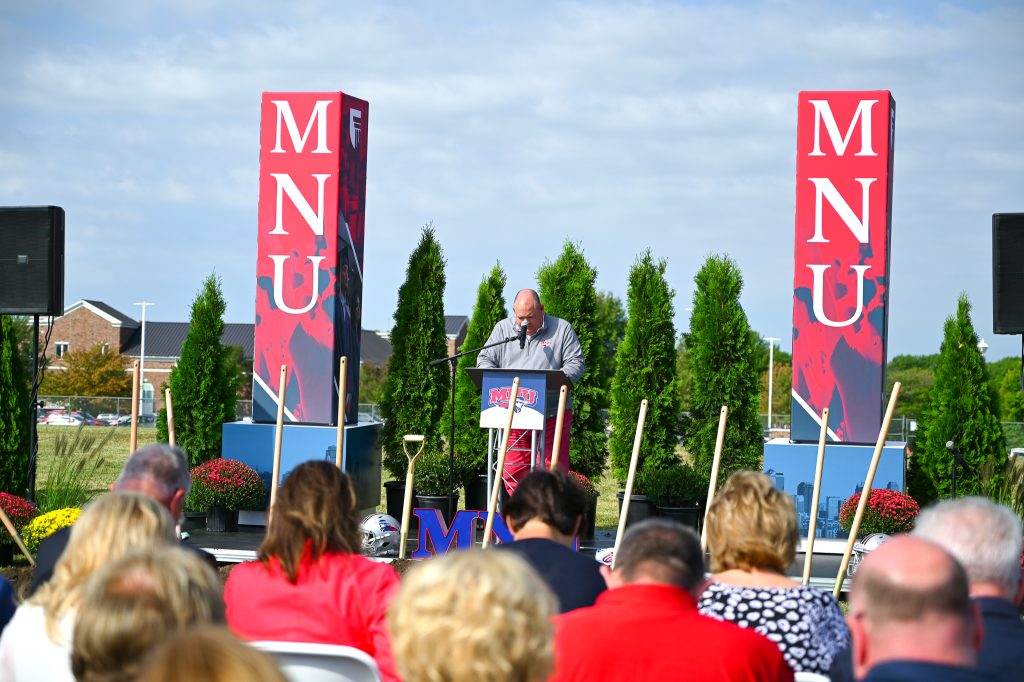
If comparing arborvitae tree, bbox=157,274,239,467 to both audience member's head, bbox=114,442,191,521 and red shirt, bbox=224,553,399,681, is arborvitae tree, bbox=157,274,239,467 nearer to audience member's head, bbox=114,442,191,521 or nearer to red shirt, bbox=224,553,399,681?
audience member's head, bbox=114,442,191,521

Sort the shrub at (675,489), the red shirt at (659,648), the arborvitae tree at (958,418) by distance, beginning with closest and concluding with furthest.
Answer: the red shirt at (659,648) < the shrub at (675,489) < the arborvitae tree at (958,418)

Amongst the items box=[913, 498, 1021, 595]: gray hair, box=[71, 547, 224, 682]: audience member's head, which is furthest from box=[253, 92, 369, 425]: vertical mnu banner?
box=[71, 547, 224, 682]: audience member's head

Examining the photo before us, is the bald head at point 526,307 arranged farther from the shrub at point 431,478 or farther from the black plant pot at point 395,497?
the black plant pot at point 395,497

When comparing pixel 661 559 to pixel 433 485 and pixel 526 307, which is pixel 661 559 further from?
pixel 433 485

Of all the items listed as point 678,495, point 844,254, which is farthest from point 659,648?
point 844,254

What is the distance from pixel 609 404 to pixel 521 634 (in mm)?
9730

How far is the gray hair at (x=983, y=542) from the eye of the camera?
241 centimetres

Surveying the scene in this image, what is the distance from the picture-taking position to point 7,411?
940cm

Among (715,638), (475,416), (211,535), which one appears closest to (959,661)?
(715,638)

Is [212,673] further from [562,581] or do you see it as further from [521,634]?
[562,581]

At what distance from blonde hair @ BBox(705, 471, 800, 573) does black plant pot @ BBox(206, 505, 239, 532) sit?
608 cm

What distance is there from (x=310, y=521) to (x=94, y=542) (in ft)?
2.05

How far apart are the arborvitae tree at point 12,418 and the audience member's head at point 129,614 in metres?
8.21

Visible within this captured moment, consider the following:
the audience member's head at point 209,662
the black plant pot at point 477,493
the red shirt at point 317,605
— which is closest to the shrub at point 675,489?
the black plant pot at point 477,493
